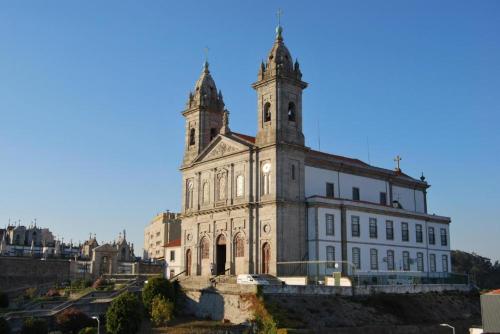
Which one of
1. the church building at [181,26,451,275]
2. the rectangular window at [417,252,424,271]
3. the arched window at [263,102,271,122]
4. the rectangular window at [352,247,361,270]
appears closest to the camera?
the church building at [181,26,451,275]

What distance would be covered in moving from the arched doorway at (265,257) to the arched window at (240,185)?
591 cm

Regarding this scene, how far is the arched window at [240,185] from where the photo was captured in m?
54.7

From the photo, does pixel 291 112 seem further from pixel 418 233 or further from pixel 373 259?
pixel 418 233

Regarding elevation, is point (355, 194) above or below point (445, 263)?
above

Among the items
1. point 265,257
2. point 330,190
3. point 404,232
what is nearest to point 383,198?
point 404,232

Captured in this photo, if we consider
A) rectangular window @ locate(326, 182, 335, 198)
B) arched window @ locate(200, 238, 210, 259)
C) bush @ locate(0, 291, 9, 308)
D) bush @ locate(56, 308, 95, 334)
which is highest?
rectangular window @ locate(326, 182, 335, 198)

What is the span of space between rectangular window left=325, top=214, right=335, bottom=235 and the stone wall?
42.3 m

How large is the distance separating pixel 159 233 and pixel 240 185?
9321 cm

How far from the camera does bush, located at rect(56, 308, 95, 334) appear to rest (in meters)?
43.1

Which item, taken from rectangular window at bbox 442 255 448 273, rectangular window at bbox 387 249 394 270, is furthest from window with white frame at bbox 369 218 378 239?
rectangular window at bbox 442 255 448 273

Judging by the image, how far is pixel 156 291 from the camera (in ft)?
149

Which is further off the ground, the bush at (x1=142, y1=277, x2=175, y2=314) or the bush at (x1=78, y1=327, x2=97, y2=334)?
the bush at (x1=142, y1=277, x2=175, y2=314)

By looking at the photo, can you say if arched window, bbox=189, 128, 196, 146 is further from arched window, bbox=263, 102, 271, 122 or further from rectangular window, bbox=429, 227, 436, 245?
rectangular window, bbox=429, 227, 436, 245

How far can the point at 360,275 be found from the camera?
48.6 metres
